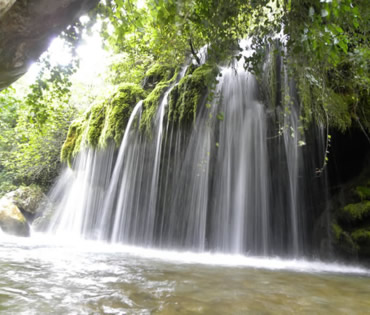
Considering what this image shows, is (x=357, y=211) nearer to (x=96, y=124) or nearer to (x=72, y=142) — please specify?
(x=96, y=124)

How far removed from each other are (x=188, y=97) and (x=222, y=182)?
2089mm

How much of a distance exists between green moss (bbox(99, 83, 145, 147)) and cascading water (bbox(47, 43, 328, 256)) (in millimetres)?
534

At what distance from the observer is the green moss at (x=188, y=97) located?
619cm

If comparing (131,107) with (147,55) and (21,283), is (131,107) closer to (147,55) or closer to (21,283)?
(147,55)

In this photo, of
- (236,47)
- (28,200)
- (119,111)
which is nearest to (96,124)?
(119,111)

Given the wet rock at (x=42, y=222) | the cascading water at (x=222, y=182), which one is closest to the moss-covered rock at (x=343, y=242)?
the cascading water at (x=222, y=182)

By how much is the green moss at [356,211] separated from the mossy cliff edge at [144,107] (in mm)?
3501

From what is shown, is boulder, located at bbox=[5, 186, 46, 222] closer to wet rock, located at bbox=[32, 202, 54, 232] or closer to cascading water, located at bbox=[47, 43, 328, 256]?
wet rock, located at bbox=[32, 202, 54, 232]

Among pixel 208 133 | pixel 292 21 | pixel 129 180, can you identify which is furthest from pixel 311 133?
pixel 129 180

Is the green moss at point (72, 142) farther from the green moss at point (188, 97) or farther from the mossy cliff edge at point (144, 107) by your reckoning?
the green moss at point (188, 97)

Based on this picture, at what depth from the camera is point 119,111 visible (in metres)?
7.70

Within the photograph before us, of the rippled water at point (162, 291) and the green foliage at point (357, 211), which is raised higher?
the green foliage at point (357, 211)

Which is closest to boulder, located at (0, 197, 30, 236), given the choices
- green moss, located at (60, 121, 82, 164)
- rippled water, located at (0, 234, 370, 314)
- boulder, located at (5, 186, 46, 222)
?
green moss, located at (60, 121, 82, 164)

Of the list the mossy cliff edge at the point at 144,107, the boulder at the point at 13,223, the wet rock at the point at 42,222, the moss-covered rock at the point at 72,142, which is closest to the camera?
the mossy cliff edge at the point at 144,107
